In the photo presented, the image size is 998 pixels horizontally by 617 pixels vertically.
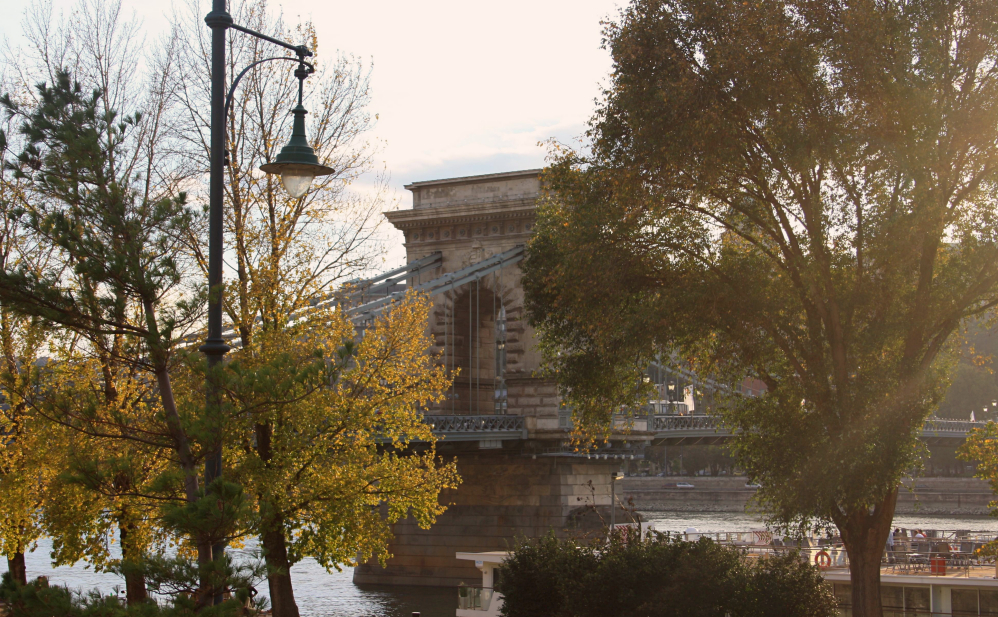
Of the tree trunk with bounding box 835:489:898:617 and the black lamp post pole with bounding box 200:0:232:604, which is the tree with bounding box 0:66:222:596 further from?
the tree trunk with bounding box 835:489:898:617

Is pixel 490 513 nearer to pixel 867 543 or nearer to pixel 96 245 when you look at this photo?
pixel 867 543

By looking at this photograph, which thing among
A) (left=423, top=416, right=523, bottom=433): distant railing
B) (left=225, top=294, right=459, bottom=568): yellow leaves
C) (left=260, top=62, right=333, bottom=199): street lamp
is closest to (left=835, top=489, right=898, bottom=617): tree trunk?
(left=225, top=294, right=459, bottom=568): yellow leaves

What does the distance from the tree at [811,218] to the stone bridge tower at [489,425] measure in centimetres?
1734

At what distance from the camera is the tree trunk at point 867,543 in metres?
14.6

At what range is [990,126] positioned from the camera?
551 inches

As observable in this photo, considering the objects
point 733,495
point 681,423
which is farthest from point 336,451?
point 733,495

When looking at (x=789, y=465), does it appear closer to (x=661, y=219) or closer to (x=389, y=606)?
(x=661, y=219)

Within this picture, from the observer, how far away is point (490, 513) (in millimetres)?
35844

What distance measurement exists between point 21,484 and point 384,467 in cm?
546

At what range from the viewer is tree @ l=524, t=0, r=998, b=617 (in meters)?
13.9

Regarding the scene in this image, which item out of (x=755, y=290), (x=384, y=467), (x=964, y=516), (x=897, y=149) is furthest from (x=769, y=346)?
(x=964, y=516)

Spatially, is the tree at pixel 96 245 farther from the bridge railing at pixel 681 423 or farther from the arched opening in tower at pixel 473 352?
the bridge railing at pixel 681 423

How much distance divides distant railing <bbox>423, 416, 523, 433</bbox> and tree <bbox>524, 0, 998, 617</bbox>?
56.3ft

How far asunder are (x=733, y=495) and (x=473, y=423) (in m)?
52.0
